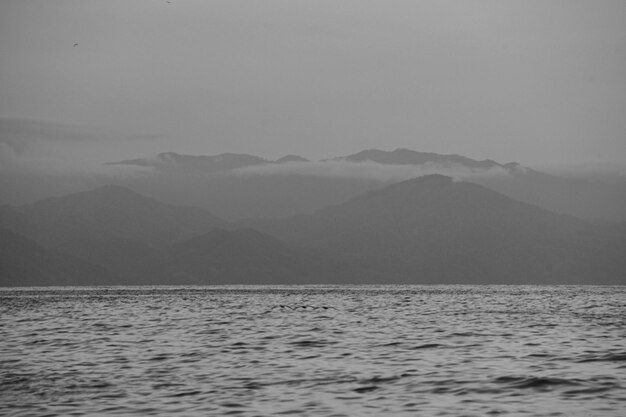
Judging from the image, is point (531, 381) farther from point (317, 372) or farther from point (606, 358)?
point (606, 358)

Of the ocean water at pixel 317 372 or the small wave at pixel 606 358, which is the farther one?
the small wave at pixel 606 358

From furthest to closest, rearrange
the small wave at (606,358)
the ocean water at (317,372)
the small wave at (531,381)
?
the small wave at (606,358), the small wave at (531,381), the ocean water at (317,372)

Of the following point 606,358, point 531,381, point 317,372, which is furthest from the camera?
point 606,358

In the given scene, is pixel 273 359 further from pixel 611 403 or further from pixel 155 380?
pixel 611 403

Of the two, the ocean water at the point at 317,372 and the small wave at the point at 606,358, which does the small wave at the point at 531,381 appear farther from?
the small wave at the point at 606,358

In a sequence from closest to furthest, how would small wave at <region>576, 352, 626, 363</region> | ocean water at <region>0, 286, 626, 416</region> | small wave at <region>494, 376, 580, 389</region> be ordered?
1. ocean water at <region>0, 286, 626, 416</region>
2. small wave at <region>494, 376, 580, 389</region>
3. small wave at <region>576, 352, 626, 363</region>

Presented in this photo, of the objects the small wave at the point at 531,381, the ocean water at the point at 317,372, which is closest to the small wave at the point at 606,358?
the ocean water at the point at 317,372

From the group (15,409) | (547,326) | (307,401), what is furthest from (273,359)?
(547,326)

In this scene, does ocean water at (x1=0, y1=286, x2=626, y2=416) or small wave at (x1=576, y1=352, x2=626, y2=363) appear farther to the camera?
small wave at (x1=576, y1=352, x2=626, y2=363)

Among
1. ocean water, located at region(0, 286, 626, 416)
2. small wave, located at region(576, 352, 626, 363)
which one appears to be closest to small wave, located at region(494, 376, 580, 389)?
ocean water, located at region(0, 286, 626, 416)

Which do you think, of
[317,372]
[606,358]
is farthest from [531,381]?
[606,358]

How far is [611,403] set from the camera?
3081 centimetres

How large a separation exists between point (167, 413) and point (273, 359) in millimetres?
17080

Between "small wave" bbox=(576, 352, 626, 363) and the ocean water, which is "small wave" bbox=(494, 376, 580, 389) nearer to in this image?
the ocean water
